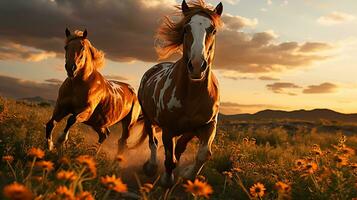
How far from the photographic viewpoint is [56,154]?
6797mm

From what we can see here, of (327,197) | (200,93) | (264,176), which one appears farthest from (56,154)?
(327,197)

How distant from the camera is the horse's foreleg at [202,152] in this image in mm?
6016

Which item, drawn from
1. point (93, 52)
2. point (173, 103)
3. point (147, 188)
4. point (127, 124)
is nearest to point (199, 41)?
point (173, 103)

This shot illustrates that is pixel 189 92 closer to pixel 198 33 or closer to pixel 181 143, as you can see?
pixel 198 33

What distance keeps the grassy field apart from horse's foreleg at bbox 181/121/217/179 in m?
0.17

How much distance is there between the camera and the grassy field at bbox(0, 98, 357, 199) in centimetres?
252

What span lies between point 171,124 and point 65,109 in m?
3.27

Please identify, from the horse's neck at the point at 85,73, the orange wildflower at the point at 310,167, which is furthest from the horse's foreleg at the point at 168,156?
the horse's neck at the point at 85,73

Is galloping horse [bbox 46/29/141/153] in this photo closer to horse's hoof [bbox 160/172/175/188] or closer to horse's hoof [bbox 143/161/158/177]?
horse's hoof [bbox 143/161/158/177]

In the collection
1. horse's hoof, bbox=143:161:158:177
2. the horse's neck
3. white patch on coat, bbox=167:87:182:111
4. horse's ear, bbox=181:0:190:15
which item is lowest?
horse's hoof, bbox=143:161:158:177

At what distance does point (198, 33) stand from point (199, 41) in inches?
7.7

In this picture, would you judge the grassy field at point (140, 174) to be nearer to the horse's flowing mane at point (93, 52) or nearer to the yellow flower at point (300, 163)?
the yellow flower at point (300, 163)

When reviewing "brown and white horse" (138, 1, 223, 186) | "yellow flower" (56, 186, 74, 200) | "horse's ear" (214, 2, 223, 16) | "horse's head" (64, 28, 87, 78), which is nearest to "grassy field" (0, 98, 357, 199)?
"yellow flower" (56, 186, 74, 200)

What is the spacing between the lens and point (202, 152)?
19.8 ft
